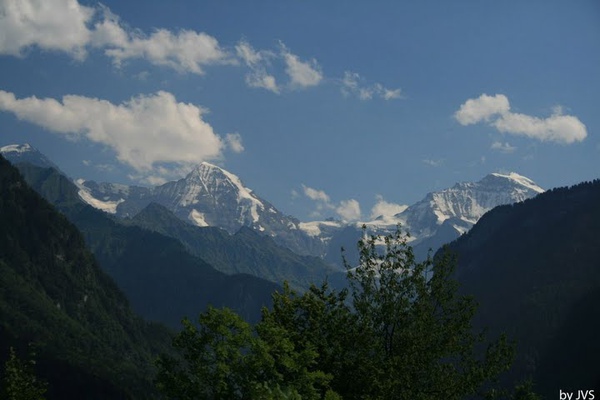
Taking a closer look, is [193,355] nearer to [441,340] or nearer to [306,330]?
[306,330]

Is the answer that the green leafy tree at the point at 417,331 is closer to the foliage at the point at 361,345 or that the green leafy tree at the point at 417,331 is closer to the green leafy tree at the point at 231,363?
the foliage at the point at 361,345

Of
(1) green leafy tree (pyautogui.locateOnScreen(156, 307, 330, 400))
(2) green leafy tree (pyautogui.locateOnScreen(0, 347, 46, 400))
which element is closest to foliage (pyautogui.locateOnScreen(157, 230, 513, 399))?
(1) green leafy tree (pyautogui.locateOnScreen(156, 307, 330, 400))

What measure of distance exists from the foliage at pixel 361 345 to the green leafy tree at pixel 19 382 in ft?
34.2

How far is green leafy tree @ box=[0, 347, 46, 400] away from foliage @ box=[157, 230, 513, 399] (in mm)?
10411

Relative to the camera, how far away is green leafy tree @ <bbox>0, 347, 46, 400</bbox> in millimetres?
43719

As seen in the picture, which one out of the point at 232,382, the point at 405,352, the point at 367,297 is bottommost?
the point at 232,382

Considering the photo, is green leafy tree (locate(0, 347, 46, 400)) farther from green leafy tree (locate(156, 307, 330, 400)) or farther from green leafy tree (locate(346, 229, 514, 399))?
green leafy tree (locate(346, 229, 514, 399))

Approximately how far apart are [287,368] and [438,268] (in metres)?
13.8

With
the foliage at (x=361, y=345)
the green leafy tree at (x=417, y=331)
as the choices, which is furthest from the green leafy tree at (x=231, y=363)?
the green leafy tree at (x=417, y=331)

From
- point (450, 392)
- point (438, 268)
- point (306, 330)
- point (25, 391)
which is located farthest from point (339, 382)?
point (25, 391)

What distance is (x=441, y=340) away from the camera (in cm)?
4438

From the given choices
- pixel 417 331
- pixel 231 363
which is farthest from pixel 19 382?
pixel 417 331

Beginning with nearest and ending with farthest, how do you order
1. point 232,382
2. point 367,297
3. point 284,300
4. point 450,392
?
point 232,382, point 450,392, point 367,297, point 284,300

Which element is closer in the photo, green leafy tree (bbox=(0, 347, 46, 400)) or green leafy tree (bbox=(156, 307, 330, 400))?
green leafy tree (bbox=(156, 307, 330, 400))
